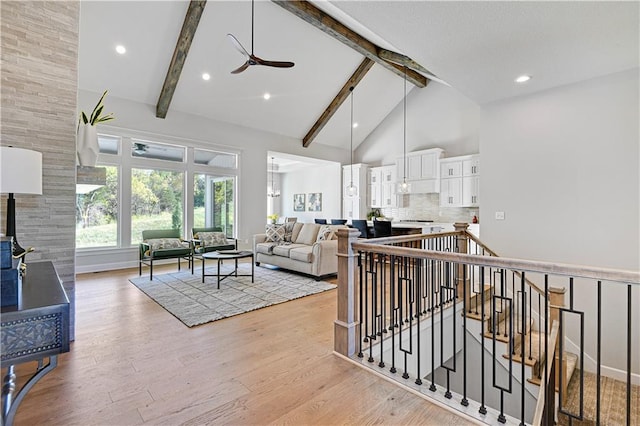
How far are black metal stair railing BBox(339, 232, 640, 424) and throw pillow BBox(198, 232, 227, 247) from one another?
3.53m

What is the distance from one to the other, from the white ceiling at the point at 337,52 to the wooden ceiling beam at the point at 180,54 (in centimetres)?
13

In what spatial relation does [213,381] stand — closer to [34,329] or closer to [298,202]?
[34,329]

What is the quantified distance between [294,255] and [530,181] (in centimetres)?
366

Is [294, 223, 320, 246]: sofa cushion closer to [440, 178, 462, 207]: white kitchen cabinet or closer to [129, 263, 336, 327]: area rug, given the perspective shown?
[129, 263, 336, 327]: area rug

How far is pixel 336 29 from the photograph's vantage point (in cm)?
570

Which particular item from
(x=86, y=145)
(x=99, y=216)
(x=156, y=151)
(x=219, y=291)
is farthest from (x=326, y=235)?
(x=99, y=216)

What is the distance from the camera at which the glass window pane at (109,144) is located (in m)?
5.81

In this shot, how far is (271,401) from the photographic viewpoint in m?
1.96

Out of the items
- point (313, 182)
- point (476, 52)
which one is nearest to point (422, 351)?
point (476, 52)

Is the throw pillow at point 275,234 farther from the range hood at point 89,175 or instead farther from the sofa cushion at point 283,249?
the range hood at point 89,175

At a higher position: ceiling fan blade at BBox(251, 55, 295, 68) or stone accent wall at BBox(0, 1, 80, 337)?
ceiling fan blade at BBox(251, 55, 295, 68)

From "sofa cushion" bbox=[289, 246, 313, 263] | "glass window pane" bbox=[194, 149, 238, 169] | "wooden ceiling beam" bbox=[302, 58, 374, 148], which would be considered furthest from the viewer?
"wooden ceiling beam" bbox=[302, 58, 374, 148]

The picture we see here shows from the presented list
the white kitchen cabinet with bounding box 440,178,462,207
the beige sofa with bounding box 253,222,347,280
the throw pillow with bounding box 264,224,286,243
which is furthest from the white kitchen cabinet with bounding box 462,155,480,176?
the throw pillow with bounding box 264,224,286,243

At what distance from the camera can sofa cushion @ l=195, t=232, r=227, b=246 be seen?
5.95 m
